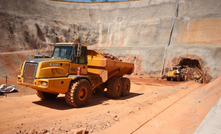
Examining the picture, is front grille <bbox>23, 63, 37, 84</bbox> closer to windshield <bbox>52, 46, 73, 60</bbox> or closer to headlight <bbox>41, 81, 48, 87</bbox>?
headlight <bbox>41, 81, 48, 87</bbox>

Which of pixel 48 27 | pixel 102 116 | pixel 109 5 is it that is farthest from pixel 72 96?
pixel 109 5

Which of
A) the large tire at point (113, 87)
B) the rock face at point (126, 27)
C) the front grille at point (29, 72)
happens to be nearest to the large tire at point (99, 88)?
the large tire at point (113, 87)

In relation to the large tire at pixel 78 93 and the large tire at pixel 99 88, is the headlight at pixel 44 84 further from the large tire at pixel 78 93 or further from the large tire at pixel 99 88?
the large tire at pixel 99 88

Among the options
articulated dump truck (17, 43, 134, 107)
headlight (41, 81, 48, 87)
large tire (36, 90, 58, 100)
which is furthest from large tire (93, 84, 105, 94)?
headlight (41, 81, 48, 87)

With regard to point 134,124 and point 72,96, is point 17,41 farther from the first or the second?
point 134,124

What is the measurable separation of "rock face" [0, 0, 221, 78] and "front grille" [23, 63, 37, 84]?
21304 millimetres

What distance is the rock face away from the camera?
2639 centimetres

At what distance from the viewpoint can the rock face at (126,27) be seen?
26391 millimetres

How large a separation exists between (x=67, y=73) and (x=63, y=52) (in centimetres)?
100

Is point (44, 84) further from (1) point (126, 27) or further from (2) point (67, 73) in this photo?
(1) point (126, 27)

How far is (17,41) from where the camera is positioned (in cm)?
2606

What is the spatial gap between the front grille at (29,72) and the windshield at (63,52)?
111 centimetres

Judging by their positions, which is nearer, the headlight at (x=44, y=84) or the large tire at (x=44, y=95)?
the headlight at (x=44, y=84)

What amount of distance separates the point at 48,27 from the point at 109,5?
636 inches
